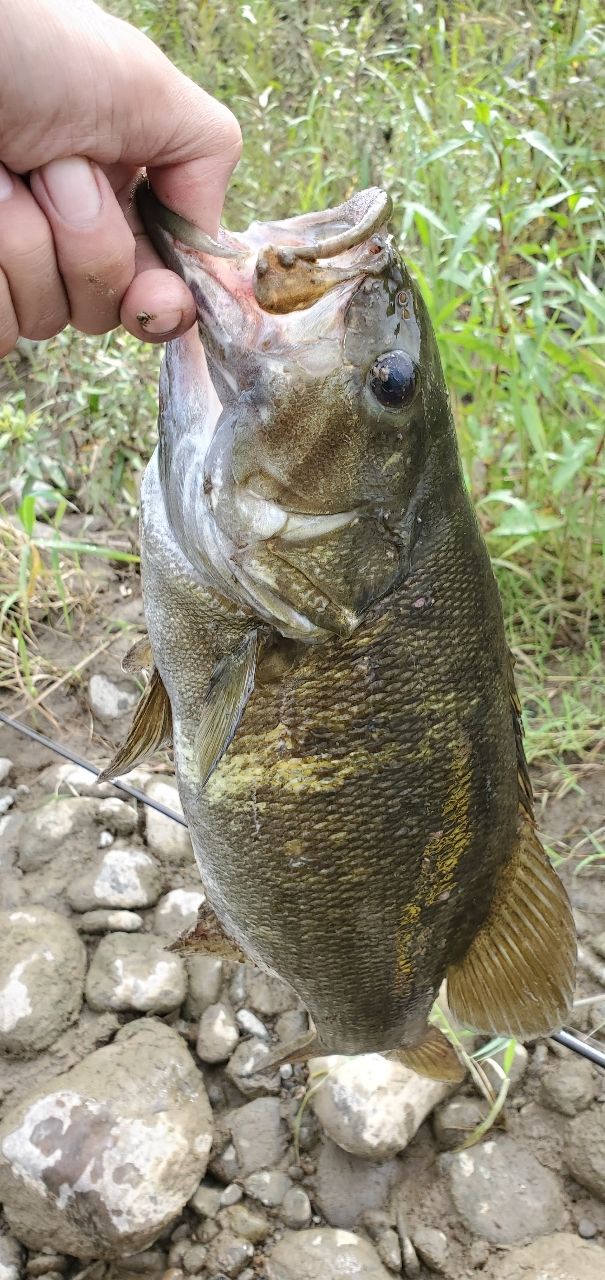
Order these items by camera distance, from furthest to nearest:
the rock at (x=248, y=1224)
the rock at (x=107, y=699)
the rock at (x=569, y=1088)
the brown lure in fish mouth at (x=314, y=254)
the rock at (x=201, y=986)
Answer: the rock at (x=107, y=699)
the rock at (x=201, y=986)
the rock at (x=569, y=1088)
the rock at (x=248, y=1224)
the brown lure in fish mouth at (x=314, y=254)

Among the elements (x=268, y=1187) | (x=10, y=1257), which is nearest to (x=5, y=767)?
(x=10, y=1257)

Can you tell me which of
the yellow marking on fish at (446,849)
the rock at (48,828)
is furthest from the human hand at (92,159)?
the rock at (48,828)

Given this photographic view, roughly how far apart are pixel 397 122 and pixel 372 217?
2802 millimetres

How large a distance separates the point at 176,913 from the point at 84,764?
22.6 inches

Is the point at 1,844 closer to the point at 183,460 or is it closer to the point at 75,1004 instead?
the point at 75,1004

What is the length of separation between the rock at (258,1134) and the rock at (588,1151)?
749 millimetres

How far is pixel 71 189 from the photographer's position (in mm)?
1300

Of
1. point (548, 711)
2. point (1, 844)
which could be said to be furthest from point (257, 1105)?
point (548, 711)

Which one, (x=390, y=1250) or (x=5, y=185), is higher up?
(x=5, y=185)

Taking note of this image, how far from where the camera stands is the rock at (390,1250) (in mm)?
2117

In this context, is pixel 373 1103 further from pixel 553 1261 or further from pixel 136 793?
pixel 136 793

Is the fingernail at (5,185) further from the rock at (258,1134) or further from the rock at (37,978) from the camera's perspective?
the rock at (258,1134)

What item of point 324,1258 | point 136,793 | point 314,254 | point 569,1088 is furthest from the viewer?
point 136,793

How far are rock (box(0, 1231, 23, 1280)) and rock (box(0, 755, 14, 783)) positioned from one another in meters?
1.39
